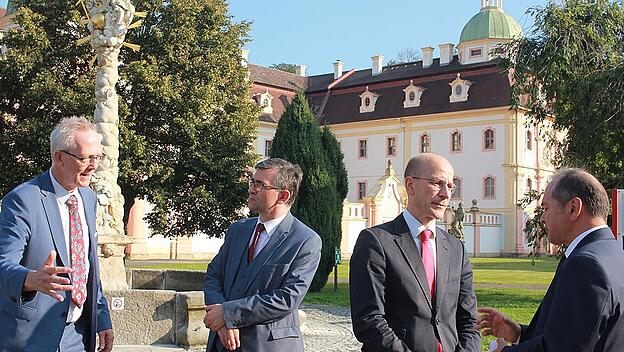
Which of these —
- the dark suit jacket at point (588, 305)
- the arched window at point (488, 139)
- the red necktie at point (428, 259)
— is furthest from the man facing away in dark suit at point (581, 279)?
the arched window at point (488, 139)

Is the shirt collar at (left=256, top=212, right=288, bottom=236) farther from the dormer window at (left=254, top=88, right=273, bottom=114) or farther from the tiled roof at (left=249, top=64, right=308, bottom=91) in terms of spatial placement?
the tiled roof at (left=249, top=64, right=308, bottom=91)

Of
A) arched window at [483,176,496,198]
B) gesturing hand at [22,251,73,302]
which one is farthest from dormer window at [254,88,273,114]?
gesturing hand at [22,251,73,302]

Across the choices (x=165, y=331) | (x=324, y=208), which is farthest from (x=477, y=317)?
(x=324, y=208)

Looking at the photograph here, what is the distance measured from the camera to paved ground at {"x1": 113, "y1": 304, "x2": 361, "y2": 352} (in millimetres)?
8945

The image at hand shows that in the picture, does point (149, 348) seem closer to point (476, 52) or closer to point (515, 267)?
point (515, 267)

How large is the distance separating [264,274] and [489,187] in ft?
160

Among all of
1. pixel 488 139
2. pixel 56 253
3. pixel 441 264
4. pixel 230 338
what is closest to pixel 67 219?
pixel 56 253

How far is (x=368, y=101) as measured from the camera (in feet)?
188

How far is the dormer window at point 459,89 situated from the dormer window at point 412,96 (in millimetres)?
2483

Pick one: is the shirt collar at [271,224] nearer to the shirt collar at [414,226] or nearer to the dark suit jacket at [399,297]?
the dark suit jacket at [399,297]

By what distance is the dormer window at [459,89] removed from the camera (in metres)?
51.9

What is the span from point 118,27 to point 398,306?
9433 millimetres

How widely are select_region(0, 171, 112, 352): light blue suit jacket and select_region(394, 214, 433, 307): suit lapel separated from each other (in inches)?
69.6

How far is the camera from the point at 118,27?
12305 mm
